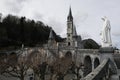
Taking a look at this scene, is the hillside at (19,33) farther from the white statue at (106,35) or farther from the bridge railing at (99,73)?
the bridge railing at (99,73)

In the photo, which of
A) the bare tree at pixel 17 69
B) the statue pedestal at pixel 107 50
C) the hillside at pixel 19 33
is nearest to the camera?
the statue pedestal at pixel 107 50

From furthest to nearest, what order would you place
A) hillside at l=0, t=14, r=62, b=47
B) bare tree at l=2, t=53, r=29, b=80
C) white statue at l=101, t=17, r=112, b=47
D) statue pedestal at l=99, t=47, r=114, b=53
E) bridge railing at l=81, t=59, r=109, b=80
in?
1. hillside at l=0, t=14, r=62, b=47
2. bare tree at l=2, t=53, r=29, b=80
3. white statue at l=101, t=17, r=112, b=47
4. statue pedestal at l=99, t=47, r=114, b=53
5. bridge railing at l=81, t=59, r=109, b=80

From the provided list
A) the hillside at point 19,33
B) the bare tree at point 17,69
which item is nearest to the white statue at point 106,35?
the bare tree at point 17,69

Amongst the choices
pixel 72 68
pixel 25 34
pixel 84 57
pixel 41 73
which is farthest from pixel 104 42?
pixel 25 34

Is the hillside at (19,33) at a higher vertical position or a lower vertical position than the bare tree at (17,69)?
higher

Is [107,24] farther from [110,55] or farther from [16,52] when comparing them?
[16,52]

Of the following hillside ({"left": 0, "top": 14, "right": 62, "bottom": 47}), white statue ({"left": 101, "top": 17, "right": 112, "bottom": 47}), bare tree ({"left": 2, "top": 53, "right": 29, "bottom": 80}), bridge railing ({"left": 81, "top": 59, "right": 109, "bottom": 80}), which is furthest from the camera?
hillside ({"left": 0, "top": 14, "right": 62, "bottom": 47})

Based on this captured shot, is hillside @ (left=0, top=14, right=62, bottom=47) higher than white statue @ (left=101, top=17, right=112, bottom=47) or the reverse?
higher

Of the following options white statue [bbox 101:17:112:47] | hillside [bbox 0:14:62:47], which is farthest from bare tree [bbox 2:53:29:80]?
hillside [bbox 0:14:62:47]

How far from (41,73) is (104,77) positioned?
1587 centimetres

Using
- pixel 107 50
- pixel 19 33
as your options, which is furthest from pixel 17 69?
pixel 19 33

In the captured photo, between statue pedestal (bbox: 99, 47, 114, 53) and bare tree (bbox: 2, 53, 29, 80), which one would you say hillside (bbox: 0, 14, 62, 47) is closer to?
bare tree (bbox: 2, 53, 29, 80)

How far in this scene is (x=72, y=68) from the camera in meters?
36.1

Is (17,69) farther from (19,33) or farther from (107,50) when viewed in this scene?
(19,33)
